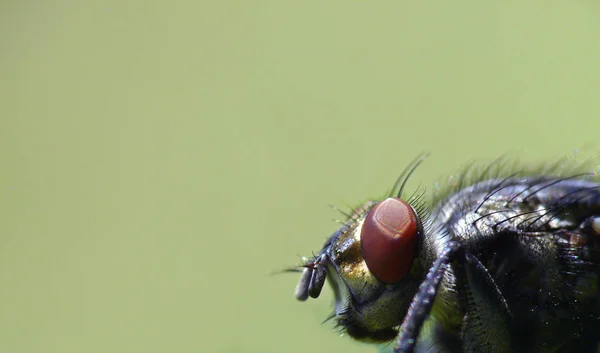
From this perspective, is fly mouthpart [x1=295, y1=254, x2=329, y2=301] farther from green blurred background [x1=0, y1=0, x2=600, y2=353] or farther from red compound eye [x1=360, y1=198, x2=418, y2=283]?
green blurred background [x1=0, y1=0, x2=600, y2=353]

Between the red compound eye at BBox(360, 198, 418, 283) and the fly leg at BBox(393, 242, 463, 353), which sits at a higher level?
the red compound eye at BBox(360, 198, 418, 283)

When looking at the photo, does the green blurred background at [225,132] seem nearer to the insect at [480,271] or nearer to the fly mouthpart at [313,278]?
the fly mouthpart at [313,278]

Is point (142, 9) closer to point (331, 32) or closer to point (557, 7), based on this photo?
point (331, 32)

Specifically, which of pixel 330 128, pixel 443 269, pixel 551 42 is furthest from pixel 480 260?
pixel 551 42

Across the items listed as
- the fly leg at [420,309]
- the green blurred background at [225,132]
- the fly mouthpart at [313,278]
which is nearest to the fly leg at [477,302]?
the fly leg at [420,309]

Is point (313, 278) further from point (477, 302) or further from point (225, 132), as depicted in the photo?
point (225, 132)

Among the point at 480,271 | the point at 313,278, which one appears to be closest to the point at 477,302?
the point at 480,271

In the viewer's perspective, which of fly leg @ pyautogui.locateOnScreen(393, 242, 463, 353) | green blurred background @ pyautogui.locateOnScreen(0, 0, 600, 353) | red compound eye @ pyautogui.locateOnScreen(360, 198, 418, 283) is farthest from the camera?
green blurred background @ pyautogui.locateOnScreen(0, 0, 600, 353)

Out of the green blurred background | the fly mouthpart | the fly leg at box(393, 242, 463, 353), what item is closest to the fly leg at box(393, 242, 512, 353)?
the fly leg at box(393, 242, 463, 353)
